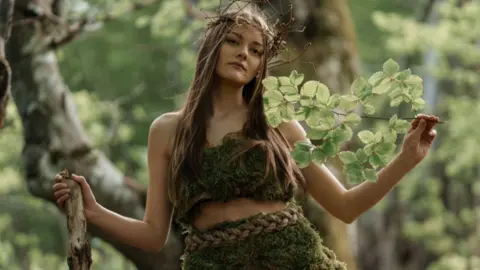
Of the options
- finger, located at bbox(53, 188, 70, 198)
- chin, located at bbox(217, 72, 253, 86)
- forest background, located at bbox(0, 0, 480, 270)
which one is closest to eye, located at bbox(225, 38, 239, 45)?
chin, located at bbox(217, 72, 253, 86)

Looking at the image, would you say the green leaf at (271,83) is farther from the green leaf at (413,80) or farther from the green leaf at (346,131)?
the green leaf at (413,80)

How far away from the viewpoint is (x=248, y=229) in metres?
3.75

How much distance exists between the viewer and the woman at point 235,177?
3.76 metres

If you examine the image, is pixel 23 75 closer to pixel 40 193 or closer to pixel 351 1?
pixel 40 193

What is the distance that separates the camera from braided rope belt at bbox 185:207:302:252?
375 centimetres

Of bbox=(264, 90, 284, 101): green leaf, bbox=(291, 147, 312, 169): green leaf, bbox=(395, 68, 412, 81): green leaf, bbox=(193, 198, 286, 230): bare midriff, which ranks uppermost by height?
bbox=(395, 68, 412, 81): green leaf

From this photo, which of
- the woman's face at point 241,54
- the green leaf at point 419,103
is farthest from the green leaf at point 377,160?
the woman's face at point 241,54

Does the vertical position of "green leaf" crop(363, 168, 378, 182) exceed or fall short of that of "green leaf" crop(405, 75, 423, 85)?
it falls short

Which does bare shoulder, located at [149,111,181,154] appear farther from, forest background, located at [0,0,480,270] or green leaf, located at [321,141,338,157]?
forest background, located at [0,0,480,270]

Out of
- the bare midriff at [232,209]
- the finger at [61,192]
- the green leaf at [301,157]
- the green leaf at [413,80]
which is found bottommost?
the bare midriff at [232,209]

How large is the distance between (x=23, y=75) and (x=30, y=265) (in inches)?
788

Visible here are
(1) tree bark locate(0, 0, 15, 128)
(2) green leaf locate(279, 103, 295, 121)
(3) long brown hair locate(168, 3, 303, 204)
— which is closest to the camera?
(2) green leaf locate(279, 103, 295, 121)

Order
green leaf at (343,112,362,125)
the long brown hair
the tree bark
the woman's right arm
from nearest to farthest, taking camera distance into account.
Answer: green leaf at (343,112,362,125) < the long brown hair < the woman's right arm < the tree bark

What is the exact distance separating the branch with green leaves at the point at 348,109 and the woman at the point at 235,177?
17 cm
